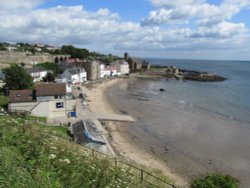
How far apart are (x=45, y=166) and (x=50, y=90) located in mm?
27760

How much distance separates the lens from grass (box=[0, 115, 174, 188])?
15.9 ft

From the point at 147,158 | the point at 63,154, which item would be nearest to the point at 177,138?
the point at 147,158

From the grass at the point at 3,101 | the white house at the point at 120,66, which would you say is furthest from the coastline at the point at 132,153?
the white house at the point at 120,66

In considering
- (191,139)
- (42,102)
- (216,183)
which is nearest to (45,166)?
(216,183)

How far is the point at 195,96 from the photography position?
180ft

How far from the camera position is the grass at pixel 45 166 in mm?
4848

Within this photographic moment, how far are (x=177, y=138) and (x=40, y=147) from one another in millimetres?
21678

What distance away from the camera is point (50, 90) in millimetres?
32625

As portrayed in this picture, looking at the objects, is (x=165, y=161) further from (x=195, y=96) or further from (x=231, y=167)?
(x=195, y=96)

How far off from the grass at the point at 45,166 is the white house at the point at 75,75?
187 feet

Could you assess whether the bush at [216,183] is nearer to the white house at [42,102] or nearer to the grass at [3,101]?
the white house at [42,102]

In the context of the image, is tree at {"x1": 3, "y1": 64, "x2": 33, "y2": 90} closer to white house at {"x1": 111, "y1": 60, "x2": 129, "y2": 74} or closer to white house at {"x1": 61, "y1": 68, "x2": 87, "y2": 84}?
white house at {"x1": 61, "y1": 68, "x2": 87, "y2": 84}

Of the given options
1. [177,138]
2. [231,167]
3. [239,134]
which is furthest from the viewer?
[239,134]

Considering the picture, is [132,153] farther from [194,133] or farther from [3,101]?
[3,101]
